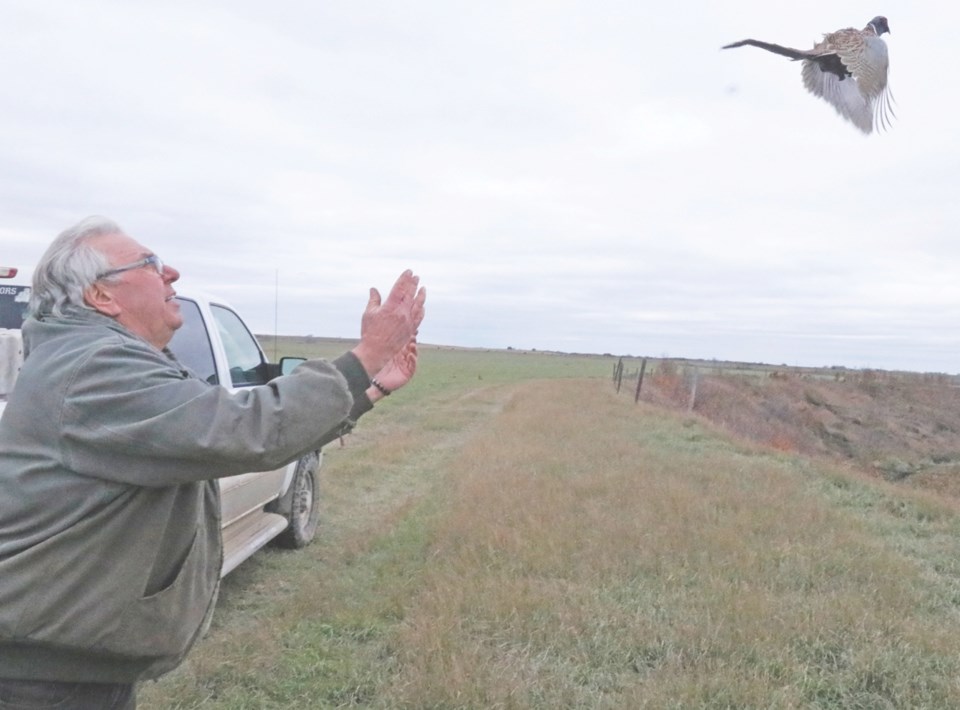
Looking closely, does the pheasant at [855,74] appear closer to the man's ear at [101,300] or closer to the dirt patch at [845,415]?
the man's ear at [101,300]

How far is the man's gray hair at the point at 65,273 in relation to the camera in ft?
6.39

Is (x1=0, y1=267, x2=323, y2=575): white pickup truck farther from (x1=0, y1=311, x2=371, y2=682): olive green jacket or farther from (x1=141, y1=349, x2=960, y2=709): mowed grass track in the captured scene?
(x1=0, y1=311, x2=371, y2=682): olive green jacket

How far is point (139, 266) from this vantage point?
6.59 ft

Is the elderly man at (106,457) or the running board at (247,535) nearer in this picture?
the elderly man at (106,457)

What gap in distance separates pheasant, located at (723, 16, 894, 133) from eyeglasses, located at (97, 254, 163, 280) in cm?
184

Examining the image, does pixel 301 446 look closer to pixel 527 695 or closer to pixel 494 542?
pixel 527 695

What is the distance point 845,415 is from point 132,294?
3128cm

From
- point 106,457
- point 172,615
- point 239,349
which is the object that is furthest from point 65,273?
point 239,349

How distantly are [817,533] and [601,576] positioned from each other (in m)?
2.12

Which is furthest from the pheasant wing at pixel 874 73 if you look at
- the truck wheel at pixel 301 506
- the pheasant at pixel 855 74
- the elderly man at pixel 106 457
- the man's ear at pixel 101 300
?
the truck wheel at pixel 301 506

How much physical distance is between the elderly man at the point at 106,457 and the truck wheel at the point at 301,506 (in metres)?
4.32

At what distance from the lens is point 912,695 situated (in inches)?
149

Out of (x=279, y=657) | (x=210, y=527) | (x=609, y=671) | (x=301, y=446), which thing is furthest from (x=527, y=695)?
(x=301, y=446)

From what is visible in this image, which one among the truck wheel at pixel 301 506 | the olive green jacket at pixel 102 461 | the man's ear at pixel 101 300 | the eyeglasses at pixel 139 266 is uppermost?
the eyeglasses at pixel 139 266
